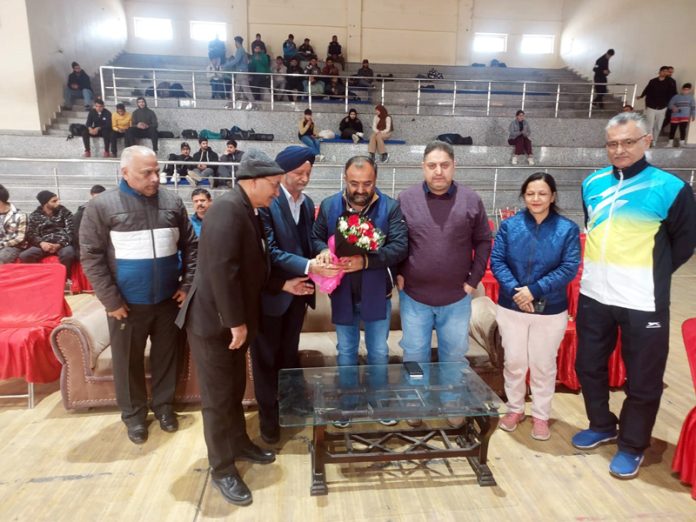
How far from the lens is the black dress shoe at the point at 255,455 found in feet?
8.24

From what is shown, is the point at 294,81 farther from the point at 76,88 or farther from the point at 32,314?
the point at 32,314

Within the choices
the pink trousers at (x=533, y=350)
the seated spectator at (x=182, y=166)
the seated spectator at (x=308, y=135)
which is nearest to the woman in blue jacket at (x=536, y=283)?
the pink trousers at (x=533, y=350)

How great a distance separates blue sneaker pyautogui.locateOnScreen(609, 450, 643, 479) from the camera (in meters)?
2.39

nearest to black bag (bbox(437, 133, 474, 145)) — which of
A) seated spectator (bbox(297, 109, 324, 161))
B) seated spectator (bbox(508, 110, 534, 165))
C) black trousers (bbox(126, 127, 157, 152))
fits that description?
seated spectator (bbox(508, 110, 534, 165))

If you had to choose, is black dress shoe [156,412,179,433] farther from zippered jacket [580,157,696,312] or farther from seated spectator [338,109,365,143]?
seated spectator [338,109,365,143]

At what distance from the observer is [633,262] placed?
7.42ft

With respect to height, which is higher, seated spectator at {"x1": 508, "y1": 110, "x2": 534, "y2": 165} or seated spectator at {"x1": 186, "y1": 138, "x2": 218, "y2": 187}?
seated spectator at {"x1": 508, "y1": 110, "x2": 534, "y2": 165}

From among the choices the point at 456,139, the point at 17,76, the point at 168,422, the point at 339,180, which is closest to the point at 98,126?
the point at 17,76

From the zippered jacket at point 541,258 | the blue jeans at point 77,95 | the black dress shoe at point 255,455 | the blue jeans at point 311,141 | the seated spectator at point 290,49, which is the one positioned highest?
the seated spectator at point 290,49

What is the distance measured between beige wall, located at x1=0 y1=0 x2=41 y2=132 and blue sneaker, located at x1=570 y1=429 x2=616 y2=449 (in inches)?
427

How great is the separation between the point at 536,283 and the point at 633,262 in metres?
0.46

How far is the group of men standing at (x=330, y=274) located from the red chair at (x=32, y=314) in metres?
0.83

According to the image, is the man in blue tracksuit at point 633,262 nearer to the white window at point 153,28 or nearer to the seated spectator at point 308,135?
the seated spectator at point 308,135

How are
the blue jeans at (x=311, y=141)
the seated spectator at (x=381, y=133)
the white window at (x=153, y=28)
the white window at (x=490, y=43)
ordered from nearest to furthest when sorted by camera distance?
the blue jeans at (x=311, y=141), the seated spectator at (x=381, y=133), the white window at (x=153, y=28), the white window at (x=490, y=43)
